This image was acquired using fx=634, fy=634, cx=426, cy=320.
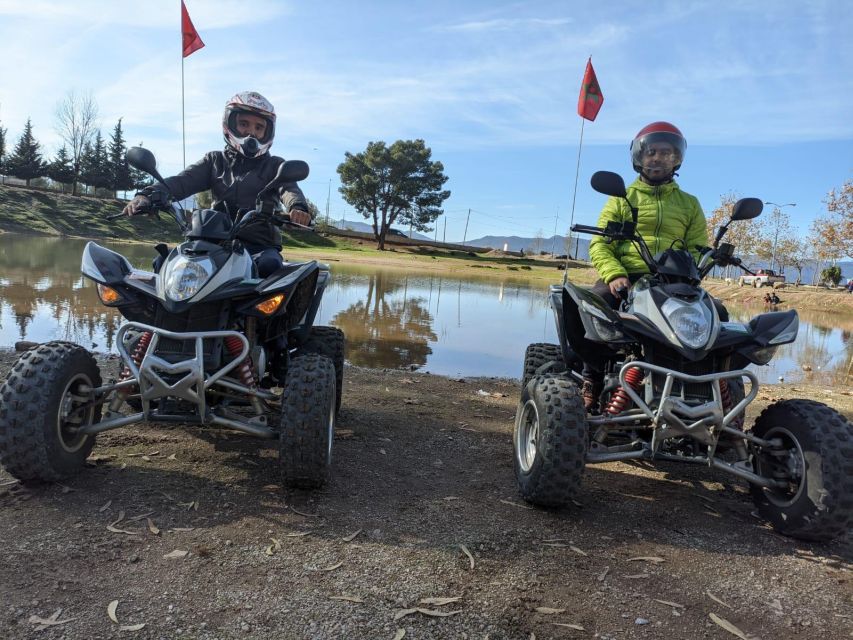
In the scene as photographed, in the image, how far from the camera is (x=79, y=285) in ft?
42.5

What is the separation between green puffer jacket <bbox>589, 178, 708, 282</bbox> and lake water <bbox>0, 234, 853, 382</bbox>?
401 centimetres

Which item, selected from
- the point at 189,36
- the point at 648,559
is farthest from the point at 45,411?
the point at 189,36

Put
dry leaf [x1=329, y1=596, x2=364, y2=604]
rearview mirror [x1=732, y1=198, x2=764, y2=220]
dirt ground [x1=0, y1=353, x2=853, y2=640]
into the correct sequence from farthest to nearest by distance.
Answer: rearview mirror [x1=732, y1=198, x2=764, y2=220] < dry leaf [x1=329, y1=596, x2=364, y2=604] < dirt ground [x1=0, y1=353, x2=853, y2=640]

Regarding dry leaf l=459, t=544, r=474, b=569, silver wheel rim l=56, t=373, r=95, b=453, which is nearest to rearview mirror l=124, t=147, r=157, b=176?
silver wheel rim l=56, t=373, r=95, b=453

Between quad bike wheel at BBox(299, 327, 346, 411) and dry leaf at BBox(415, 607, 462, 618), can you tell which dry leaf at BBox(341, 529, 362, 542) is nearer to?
dry leaf at BBox(415, 607, 462, 618)

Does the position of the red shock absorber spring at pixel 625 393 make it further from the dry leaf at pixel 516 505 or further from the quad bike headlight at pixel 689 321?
the dry leaf at pixel 516 505

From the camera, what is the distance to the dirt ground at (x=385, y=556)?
2404 mm

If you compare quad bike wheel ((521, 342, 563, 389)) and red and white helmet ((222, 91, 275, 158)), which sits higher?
red and white helmet ((222, 91, 275, 158))

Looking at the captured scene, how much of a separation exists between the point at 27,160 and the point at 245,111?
7305cm

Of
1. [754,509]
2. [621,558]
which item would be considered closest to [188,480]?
[621,558]

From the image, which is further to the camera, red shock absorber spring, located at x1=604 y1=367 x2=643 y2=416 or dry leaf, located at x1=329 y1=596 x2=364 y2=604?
red shock absorber spring, located at x1=604 y1=367 x2=643 y2=416

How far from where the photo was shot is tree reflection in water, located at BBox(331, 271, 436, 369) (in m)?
8.87

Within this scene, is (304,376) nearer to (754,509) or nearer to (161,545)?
(161,545)

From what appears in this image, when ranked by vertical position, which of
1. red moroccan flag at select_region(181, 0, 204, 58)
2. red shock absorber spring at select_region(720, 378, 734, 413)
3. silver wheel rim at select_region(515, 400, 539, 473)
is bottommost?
silver wheel rim at select_region(515, 400, 539, 473)
